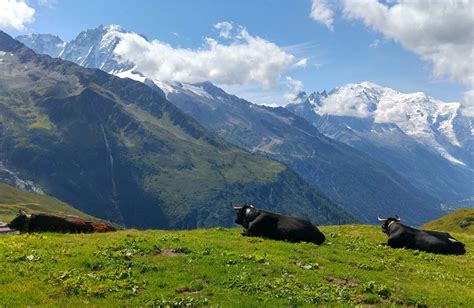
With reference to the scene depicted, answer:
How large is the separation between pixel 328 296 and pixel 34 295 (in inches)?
481

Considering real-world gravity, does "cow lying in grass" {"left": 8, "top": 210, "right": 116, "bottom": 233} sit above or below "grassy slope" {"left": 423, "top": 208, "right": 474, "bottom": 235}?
below

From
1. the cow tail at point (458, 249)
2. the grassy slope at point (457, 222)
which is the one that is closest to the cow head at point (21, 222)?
the cow tail at point (458, 249)

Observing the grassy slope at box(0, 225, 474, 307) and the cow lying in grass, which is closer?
the grassy slope at box(0, 225, 474, 307)

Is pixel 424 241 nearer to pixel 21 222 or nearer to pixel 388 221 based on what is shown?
pixel 388 221

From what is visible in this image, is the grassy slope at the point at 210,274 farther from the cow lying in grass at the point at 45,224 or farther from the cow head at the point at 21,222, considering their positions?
the cow head at the point at 21,222

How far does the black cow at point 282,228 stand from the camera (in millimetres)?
35000

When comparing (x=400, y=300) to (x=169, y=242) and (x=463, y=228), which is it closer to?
(x=169, y=242)

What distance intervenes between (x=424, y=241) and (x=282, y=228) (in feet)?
36.4

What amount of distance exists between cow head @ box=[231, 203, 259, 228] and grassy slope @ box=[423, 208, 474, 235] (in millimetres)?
137010

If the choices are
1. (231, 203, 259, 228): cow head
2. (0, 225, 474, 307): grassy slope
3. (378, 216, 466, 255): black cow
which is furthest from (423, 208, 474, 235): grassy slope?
(0, 225, 474, 307): grassy slope

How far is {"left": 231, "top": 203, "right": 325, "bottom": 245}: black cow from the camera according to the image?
35000 millimetres

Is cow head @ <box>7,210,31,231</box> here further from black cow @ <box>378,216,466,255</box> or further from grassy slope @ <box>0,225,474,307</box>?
black cow @ <box>378,216,466,255</box>

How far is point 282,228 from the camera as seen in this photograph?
117ft

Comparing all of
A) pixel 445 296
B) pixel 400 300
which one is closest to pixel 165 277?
pixel 400 300
